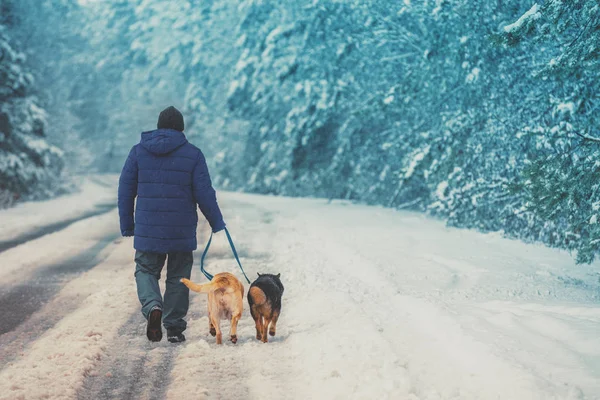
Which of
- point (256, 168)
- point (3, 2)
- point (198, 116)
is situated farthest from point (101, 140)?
point (3, 2)

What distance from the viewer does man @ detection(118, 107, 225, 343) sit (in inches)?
202

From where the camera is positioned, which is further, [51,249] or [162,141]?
[51,249]

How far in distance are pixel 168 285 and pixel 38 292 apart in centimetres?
265

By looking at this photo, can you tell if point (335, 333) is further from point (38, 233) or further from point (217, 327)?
point (38, 233)

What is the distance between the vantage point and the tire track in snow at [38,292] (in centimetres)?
566

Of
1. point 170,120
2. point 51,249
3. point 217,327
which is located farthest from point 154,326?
point 51,249

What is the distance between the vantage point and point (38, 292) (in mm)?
7129

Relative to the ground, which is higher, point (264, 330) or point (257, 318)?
point (257, 318)

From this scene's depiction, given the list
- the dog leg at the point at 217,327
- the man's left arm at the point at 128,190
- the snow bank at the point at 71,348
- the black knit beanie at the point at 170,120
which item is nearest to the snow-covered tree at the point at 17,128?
the snow bank at the point at 71,348

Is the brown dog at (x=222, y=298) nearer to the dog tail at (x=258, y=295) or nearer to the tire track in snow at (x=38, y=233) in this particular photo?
the dog tail at (x=258, y=295)

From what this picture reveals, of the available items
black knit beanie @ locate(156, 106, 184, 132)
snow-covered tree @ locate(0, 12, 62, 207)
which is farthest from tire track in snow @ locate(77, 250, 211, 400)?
snow-covered tree @ locate(0, 12, 62, 207)

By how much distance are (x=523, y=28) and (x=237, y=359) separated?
504 cm

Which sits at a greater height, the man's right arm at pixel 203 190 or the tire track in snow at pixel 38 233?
the man's right arm at pixel 203 190

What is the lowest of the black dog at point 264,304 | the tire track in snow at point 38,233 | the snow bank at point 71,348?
the tire track in snow at point 38,233
